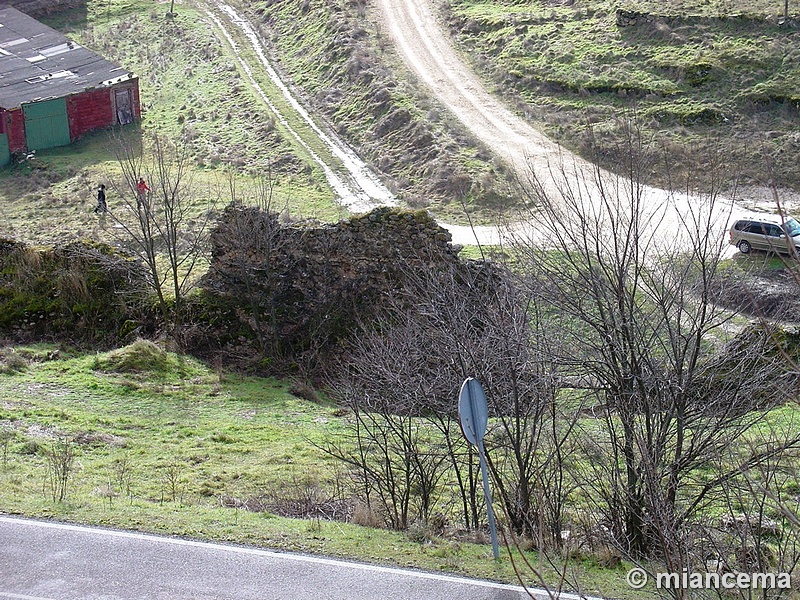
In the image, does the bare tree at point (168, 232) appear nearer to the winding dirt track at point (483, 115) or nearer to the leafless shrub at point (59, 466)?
the leafless shrub at point (59, 466)

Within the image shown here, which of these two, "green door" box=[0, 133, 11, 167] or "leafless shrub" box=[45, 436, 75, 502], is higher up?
"green door" box=[0, 133, 11, 167]

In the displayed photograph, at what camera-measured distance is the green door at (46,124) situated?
128 ft

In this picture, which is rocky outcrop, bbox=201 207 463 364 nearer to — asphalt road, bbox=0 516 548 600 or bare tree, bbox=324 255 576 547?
bare tree, bbox=324 255 576 547

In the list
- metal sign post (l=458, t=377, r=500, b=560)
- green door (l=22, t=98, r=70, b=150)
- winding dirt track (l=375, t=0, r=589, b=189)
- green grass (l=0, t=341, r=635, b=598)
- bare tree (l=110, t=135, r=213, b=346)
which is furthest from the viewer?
green door (l=22, t=98, r=70, b=150)

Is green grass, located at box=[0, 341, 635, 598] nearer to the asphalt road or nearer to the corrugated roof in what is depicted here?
the asphalt road

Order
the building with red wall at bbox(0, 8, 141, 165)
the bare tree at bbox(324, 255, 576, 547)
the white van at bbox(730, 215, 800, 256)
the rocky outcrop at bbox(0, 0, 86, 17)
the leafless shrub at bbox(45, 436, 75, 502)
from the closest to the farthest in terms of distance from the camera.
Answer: the bare tree at bbox(324, 255, 576, 547) → the leafless shrub at bbox(45, 436, 75, 502) → the white van at bbox(730, 215, 800, 256) → the building with red wall at bbox(0, 8, 141, 165) → the rocky outcrop at bbox(0, 0, 86, 17)

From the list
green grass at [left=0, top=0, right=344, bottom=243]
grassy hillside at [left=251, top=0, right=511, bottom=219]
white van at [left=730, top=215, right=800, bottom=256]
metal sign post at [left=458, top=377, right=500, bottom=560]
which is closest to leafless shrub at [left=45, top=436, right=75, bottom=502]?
metal sign post at [left=458, top=377, right=500, bottom=560]

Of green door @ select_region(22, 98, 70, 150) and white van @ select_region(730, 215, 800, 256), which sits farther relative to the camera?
green door @ select_region(22, 98, 70, 150)

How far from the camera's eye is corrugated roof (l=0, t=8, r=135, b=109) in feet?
133

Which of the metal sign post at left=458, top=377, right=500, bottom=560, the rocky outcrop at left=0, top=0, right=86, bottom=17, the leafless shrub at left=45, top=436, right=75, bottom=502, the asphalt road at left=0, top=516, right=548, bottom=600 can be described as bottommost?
the asphalt road at left=0, top=516, right=548, bottom=600

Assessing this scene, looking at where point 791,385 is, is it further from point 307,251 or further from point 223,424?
point 307,251

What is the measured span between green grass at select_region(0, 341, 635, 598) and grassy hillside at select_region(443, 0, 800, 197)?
16.2 metres

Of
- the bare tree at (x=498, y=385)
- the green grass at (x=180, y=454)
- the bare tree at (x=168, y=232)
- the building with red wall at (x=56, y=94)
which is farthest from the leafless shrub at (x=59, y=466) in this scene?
the building with red wall at (x=56, y=94)

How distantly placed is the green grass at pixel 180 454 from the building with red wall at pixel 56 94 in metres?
18.7
